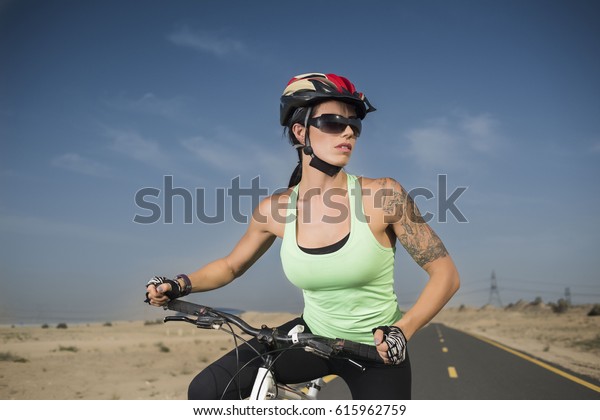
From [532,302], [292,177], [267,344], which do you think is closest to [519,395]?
[292,177]

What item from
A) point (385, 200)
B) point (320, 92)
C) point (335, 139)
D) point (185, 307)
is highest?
point (320, 92)

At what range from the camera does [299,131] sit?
13.2 ft

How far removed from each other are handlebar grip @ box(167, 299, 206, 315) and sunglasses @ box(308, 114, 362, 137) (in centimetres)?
125

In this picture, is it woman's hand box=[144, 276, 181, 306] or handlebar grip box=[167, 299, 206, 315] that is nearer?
handlebar grip box=[167, 299, 206, 315]

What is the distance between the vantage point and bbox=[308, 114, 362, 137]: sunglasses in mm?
3768

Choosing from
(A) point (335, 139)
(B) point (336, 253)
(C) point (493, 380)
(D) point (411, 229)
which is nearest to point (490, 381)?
(C) point (493, 380)

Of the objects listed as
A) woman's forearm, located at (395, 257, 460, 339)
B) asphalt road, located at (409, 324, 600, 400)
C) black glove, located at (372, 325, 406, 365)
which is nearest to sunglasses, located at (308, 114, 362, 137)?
woman's forearm, located at (395, 257, 460, 339)

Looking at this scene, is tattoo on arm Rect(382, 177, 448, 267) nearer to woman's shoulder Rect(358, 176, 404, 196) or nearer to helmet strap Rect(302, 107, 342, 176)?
woman's shoulder Rect(358, 176, 404, 196)

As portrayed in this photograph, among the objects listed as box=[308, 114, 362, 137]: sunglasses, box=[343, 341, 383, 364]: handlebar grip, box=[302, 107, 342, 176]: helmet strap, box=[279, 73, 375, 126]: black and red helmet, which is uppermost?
box=[279, 73, 375, 126]: black and red helmet

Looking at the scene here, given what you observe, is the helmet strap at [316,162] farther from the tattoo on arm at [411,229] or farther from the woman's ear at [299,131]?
the tattoo on arm at [411,229]

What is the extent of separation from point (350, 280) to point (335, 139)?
881 mm

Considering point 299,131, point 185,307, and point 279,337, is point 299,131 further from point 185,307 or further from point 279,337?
point 279,337
